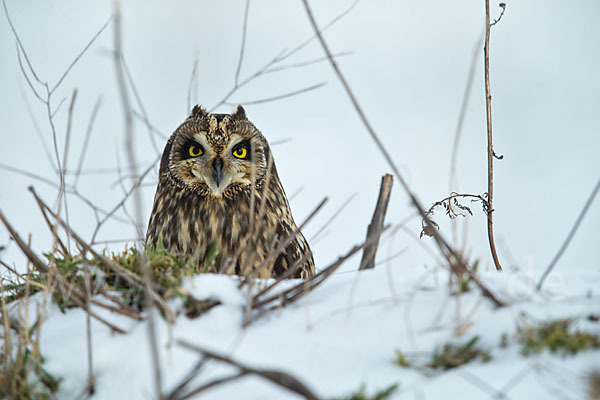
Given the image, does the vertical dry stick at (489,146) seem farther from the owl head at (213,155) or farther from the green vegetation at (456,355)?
the green vegetation at (456,355)

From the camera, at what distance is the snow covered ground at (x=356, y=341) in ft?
5.04

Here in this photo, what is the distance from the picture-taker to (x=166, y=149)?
3707 millimetres

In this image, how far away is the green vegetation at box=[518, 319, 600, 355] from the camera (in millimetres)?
1562

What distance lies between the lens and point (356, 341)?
1733 mm

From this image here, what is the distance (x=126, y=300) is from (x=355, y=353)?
0.82 metres

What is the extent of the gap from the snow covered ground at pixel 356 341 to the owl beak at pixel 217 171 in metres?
1.39

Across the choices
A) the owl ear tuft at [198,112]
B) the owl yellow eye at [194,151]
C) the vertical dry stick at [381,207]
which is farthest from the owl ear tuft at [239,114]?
the vertical dry stick at [381,207]

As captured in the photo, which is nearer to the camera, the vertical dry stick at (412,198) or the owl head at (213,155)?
the vertical dry stick at (412,198)

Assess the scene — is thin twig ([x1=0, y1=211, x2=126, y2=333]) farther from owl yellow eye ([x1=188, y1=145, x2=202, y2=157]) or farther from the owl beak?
owl yellow eye ([x1=188, y1=145, x2=202, y2=157])

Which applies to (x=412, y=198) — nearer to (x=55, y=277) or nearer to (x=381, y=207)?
(x=381, y=207)

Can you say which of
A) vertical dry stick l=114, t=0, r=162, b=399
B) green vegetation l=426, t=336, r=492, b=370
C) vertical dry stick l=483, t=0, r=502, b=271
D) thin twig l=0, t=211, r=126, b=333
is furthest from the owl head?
vertical dry stick l=114, t=0, r=162, b=399

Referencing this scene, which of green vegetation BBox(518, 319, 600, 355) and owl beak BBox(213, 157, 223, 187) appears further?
owl beak BBox(213, 157, 223, 187)

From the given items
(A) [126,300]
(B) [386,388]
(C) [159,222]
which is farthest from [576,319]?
(C) [159,222]

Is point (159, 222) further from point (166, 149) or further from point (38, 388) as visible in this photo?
point (38, 388)
